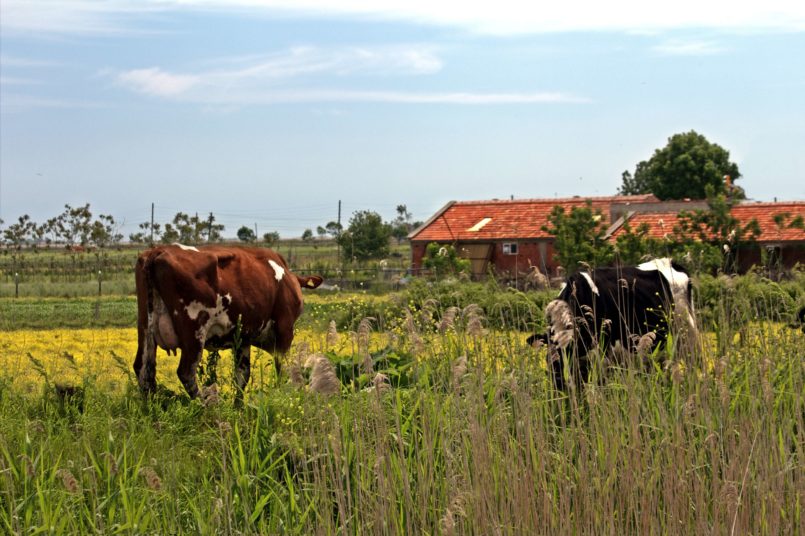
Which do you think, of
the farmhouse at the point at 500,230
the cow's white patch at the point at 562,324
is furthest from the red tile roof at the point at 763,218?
the cow's white patch at the point at 562,324

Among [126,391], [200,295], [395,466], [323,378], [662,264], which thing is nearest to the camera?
[323,378]

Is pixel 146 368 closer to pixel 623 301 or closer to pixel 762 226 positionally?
pixel 623 301

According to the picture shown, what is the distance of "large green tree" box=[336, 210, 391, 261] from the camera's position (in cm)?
5772

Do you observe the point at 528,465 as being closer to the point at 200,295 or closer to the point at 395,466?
the point at 395,466

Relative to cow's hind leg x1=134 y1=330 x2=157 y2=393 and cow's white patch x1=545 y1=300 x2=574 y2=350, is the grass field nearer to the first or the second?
cow's white patch x1=545 y1=300 x2=574 y2=350

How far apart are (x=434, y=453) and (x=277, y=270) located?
451cm

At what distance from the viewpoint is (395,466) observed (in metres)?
5.41

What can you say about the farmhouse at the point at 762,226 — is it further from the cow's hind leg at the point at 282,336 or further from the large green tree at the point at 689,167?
the cow's hind leg at the point at 282,336

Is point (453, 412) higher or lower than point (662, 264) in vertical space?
lower

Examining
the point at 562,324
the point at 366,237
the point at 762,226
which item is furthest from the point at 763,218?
the point at 562,324

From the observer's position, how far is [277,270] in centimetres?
1010

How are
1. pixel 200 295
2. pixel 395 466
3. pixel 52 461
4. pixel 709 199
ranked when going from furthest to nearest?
pixel 709 199, pixel 200 295, pixel 52 461, pixel 395 466

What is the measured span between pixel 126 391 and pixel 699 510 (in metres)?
4.85

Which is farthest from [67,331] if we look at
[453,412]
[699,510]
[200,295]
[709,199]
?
[709,199]
